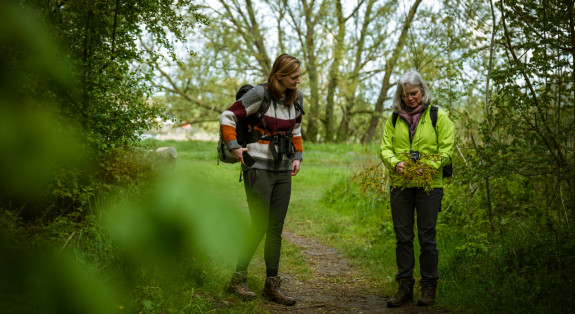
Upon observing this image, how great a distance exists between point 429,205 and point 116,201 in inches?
136

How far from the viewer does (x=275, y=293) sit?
4039 mm

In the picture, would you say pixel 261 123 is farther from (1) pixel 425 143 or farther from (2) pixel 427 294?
(2) pixel 427 294

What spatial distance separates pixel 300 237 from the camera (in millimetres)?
7383

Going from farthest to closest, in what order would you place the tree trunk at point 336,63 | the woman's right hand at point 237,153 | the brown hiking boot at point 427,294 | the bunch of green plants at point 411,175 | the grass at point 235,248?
the tree trunk at point 336,63 < the brown hiking boot at point 427,294 < the woman's right hand at point 237,153 < the bunch of green plants at point 411,175 < the grass at point 235,248

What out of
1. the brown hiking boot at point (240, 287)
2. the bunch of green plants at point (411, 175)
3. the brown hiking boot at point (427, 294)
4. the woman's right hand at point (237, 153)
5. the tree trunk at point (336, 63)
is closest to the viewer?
the bunch of green plants at point (411, 175)

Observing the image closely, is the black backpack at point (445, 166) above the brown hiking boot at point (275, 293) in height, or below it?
above

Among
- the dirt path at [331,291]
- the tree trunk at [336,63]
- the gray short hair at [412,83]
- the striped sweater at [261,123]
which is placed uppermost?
the tree trunk at [336,63]

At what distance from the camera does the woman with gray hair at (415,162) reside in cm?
386

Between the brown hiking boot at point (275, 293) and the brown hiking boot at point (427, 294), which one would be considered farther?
the brown hiking boot at point (275, 293)

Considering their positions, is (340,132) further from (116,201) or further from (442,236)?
(116,201)

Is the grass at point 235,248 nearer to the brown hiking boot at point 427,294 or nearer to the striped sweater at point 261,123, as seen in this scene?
the brown hiking boot at point 427,294

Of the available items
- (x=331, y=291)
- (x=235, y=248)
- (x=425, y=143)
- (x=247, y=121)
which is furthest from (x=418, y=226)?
(x=235, y=248)

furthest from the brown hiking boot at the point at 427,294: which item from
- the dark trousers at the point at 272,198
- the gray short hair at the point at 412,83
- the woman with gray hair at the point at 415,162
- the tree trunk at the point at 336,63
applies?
the tree trunk at the point at 336,63

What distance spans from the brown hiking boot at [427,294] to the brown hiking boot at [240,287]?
1.43m
